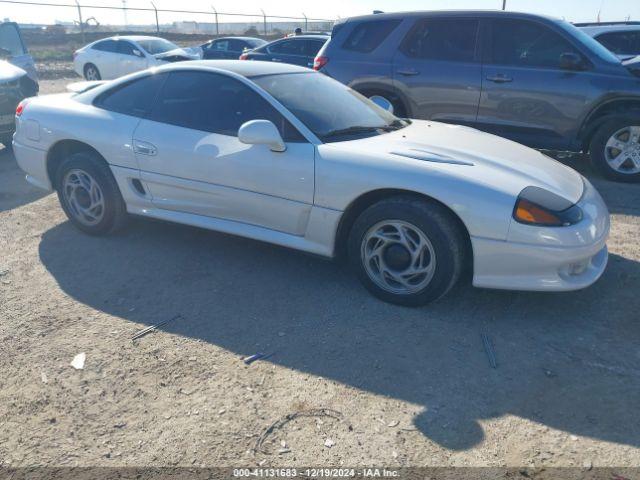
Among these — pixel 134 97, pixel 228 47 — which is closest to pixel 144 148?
pixel 134 97

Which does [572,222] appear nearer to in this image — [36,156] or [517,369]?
[517,369]

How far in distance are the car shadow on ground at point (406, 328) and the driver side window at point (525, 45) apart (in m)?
3.23

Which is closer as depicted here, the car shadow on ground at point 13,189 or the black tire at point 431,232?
the black tire at point 431,232

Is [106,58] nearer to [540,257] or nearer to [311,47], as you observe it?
[311,47]

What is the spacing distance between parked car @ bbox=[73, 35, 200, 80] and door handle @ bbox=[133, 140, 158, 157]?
10.7 m

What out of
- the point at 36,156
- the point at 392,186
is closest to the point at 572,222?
the point at 392,186

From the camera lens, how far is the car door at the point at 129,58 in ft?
49.0

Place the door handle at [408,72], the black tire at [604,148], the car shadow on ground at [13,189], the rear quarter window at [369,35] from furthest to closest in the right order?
the rear quarter window at [369,35] → the door handle at [408,72] → the black tire at [604,148] → the car shadow on ground at [13,189]

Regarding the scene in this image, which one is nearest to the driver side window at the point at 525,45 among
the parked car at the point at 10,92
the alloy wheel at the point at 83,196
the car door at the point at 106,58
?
the alloy wheel at the point at 83,196

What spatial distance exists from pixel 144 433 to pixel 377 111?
3.08 meters

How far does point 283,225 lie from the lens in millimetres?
3902

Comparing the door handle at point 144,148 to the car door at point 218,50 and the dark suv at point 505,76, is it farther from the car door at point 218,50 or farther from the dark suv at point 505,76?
the car door at point 218,50

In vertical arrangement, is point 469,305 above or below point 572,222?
below

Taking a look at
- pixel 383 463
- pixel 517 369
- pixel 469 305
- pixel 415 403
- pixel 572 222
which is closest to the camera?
pixel 383 463
